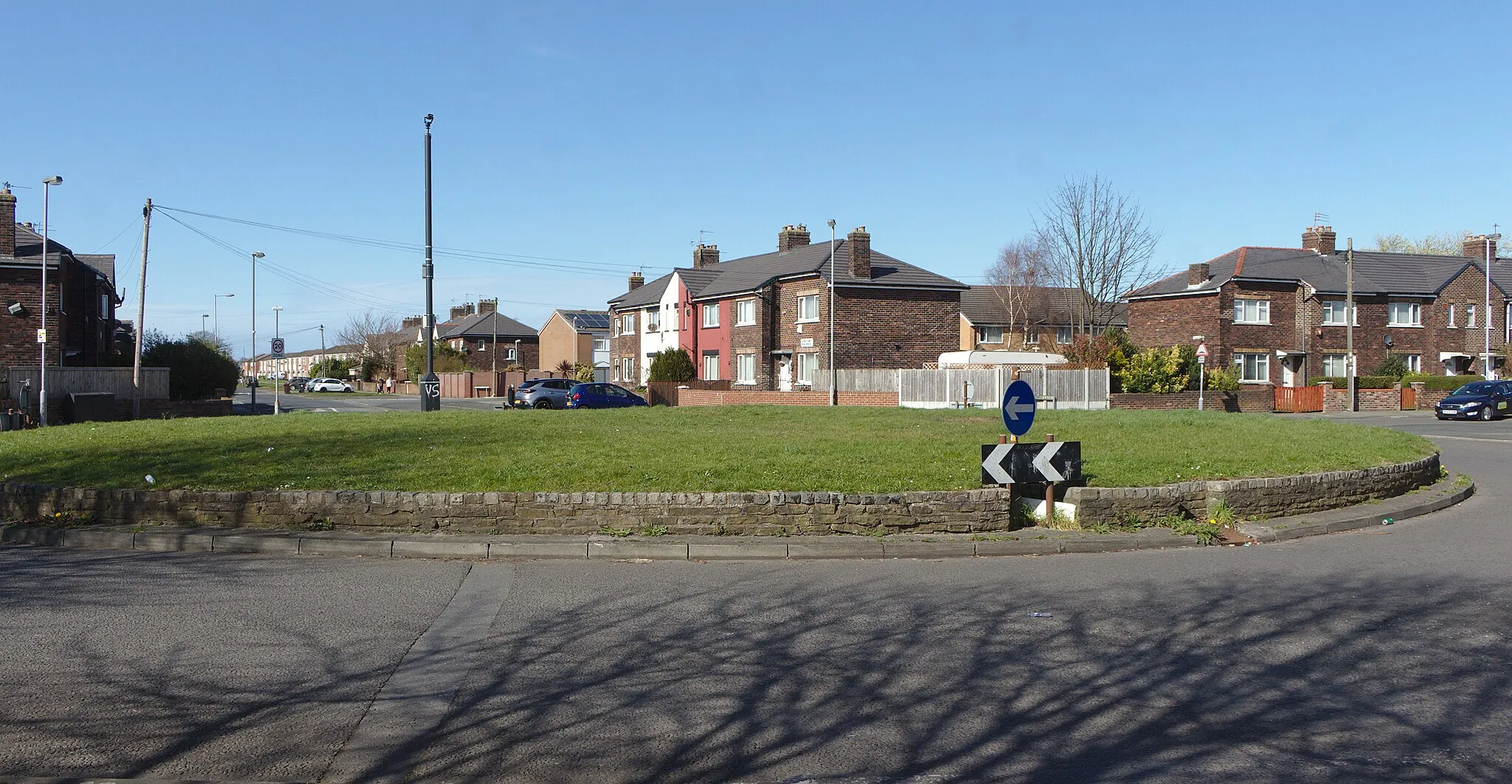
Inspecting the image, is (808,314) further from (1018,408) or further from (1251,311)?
(1018,408)

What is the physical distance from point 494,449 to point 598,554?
4864mm

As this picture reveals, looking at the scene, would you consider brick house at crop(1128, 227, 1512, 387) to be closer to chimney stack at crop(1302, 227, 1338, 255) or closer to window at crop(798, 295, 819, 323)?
chimney stack at crop(1302, 227, 1338, 255)

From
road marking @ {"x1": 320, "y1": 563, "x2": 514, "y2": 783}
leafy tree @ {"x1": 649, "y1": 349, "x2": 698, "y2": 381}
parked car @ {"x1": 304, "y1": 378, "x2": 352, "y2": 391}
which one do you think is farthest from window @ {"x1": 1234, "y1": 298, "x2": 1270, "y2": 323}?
parked car @ {"x1": 304, "y1": 378, "x2": 352, "y2": 391}

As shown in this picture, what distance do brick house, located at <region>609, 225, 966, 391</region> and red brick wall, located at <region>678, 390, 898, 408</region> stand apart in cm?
481

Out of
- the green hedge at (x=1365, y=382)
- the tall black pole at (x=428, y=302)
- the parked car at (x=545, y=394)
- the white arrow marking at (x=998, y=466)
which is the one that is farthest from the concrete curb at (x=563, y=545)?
the green hedge at (x=1365, y=382)

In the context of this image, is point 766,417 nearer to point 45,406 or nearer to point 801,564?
point 801,564

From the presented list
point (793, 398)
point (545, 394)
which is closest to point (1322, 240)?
point (793, 398)

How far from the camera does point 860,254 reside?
50031 millimetres

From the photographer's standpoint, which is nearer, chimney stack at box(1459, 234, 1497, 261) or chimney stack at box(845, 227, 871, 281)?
chimney stack at box(845, 227, 871, 281)

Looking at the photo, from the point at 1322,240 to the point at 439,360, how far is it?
62010mm

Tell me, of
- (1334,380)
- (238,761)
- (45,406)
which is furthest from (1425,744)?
(1334,380)

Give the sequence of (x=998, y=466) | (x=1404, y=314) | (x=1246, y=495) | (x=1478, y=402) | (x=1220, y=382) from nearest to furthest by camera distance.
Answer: (x=998, y=466) < (x=1246, y=495) < (x=1478, y=402) < (x=1220, y=382) < (x=1404, y=314)

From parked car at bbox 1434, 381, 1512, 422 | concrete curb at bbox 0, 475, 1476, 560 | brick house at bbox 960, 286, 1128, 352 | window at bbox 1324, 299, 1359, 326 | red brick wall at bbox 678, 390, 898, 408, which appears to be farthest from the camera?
brick house at bbox 960, 286, 1128, 352

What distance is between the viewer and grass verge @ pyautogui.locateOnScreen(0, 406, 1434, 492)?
13.0m
